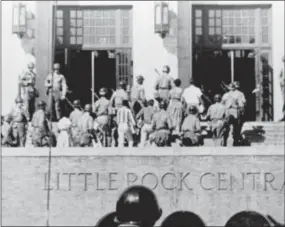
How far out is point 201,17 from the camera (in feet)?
83.1

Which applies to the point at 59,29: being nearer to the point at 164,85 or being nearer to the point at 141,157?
the point at 164,85

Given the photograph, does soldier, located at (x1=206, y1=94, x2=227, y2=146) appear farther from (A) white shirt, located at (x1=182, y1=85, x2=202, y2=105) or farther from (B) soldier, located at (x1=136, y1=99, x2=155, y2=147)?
(B) soldier, located at (x1=136, y1=99, x2=155, y2=147)

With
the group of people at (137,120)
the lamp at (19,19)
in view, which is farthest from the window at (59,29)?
the group of people at (137,120)

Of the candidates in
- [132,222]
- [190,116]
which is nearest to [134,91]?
[190,116]

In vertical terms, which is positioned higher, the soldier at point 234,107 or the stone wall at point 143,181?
the soldier at point 234,107

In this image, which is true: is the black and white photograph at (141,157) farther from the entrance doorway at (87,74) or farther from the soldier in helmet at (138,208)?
the soldier in helmet at (138,208)

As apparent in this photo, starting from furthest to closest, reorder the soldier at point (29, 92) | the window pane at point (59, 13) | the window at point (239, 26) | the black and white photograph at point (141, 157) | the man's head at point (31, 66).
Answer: the window pane at point (59, 13)
the window at point (239, 26)
the man's head at point (31, 66)
the soldier at point (29, 92)
the black and white photograph at point (141, 157)

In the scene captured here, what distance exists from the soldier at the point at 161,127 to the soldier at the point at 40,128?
118 inches

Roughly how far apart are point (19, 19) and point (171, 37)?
5.15 metres

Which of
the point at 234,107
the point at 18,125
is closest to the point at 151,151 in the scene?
the point at 234,107

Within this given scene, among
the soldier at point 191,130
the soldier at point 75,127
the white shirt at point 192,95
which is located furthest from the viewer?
the white shirt at point 192,95

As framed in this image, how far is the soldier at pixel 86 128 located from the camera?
19266 mm

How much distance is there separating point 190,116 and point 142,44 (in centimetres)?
614

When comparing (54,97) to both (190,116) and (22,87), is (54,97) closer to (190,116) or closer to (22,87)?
(22,87)
